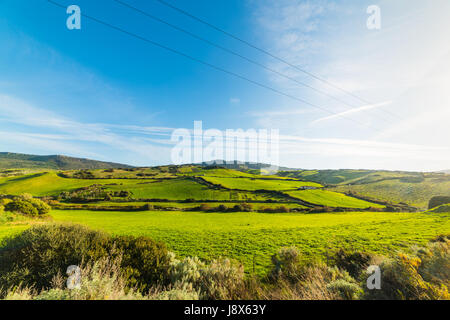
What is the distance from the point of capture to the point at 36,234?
26.0 ft

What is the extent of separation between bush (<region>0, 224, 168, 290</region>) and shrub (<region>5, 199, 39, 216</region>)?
885 inches

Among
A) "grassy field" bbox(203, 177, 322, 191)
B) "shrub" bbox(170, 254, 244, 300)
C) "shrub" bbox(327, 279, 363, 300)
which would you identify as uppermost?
"shrub" bbox(327, 279, 363, 300)

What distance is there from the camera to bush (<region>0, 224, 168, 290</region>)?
20.7 feet

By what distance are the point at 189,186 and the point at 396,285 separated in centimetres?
6362

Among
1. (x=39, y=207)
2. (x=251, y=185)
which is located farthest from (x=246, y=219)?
(x=251, y=185)

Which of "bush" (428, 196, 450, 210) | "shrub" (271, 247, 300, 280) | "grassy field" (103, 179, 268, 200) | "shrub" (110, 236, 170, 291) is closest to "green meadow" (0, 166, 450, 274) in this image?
"grassy field" (103, 179, 268, 200)

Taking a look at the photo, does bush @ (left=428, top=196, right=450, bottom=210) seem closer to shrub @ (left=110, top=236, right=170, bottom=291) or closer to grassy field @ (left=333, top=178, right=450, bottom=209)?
grassy field @ (left=333, top=178, right=450, bottom=209)

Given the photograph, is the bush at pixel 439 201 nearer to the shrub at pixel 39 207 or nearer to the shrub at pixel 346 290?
the shrub at pixel 346 290

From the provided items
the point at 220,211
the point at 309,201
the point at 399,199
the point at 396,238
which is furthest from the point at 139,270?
the point at 399,199

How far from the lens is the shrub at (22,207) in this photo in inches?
919

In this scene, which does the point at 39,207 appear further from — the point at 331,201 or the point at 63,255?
the point at 331,201

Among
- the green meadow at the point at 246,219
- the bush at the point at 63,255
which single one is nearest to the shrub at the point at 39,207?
the green meadow at the point at 246,219

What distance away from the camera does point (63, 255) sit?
7.03 metres
